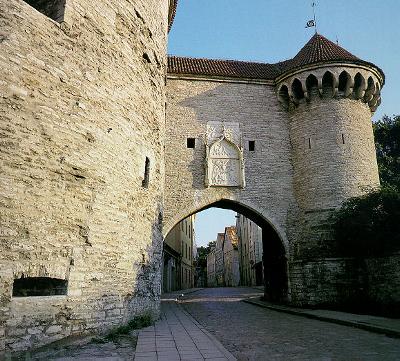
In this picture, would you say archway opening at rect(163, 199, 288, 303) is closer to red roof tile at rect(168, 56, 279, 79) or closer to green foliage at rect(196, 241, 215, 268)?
green foliage at rect(196, 241, 215, 268)

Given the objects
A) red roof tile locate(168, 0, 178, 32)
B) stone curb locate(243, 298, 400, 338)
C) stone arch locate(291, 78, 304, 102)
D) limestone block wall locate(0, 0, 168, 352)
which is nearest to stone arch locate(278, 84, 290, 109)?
stone arch locate(291, 78, 304, 102)

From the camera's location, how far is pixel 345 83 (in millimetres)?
12797

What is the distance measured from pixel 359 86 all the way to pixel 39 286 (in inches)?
470

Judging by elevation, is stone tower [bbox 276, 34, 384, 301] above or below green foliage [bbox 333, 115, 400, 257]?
above

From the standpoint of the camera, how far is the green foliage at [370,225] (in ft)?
33.9

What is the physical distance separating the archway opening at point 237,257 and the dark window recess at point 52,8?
24.5 ft

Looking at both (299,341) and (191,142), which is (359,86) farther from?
(299,341)

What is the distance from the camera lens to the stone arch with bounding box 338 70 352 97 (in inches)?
493

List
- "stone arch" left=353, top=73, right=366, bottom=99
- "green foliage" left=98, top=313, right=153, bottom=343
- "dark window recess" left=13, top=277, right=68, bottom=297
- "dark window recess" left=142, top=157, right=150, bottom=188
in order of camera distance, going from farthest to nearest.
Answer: "stone arch" left=353, top=73, right=366, bottom=99 → "dark window recess" left=142, top=157, right=150, bottom=188 → "green foliage" left=98, top=313, right=153, bottom=343 → "dark window recess" left=13, top=277, right=68, bottom=297

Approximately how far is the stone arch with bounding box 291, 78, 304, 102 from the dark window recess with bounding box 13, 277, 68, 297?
1047 centimetres

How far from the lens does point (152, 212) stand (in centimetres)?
881

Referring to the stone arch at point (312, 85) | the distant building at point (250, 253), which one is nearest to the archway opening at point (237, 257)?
the distant building at point (250, 253)

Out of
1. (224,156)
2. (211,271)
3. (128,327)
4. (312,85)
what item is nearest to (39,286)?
(128,327)

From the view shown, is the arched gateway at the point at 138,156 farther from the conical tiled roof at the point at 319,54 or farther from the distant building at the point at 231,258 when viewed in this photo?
the distant building at the point at 231,258
